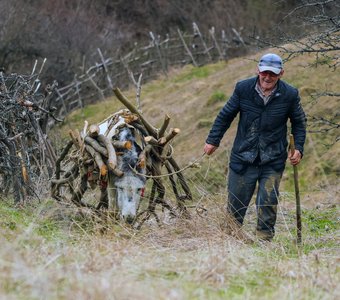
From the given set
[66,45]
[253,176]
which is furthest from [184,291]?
[66,45]

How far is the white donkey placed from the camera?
7148 millimetres

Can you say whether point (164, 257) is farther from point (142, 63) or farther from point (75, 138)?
point (142, 63)

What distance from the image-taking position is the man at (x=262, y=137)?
24.3ft

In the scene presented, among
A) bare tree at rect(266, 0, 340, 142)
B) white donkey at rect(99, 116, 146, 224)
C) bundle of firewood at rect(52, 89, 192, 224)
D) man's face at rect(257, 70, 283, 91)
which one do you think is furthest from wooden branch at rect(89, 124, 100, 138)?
bare tree at rect(266, 0, 340, 142)

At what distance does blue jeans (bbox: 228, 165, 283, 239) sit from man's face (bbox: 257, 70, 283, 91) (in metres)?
0.78

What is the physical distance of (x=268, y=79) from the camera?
23.9 feet

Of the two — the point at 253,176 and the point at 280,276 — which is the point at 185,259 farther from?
the point at 253,176

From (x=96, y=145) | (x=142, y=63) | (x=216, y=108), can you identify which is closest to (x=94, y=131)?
(x=96, y=145)

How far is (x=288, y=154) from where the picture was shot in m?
7.70

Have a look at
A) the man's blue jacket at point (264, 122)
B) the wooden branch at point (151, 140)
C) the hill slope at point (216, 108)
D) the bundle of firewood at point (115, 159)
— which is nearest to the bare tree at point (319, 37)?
the hill slope at point (216, 108)

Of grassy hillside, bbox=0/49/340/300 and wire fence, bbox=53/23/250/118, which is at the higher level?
grassy hillside, bbox=0/49/340/300

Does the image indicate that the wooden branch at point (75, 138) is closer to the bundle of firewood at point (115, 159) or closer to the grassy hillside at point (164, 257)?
the bundle of firewood at point (115, 159)

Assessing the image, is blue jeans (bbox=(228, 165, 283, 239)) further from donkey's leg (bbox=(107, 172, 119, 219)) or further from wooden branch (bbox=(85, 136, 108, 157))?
wooden branch (bbox=(85, 136, 108, 157))

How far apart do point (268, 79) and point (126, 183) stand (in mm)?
1622
